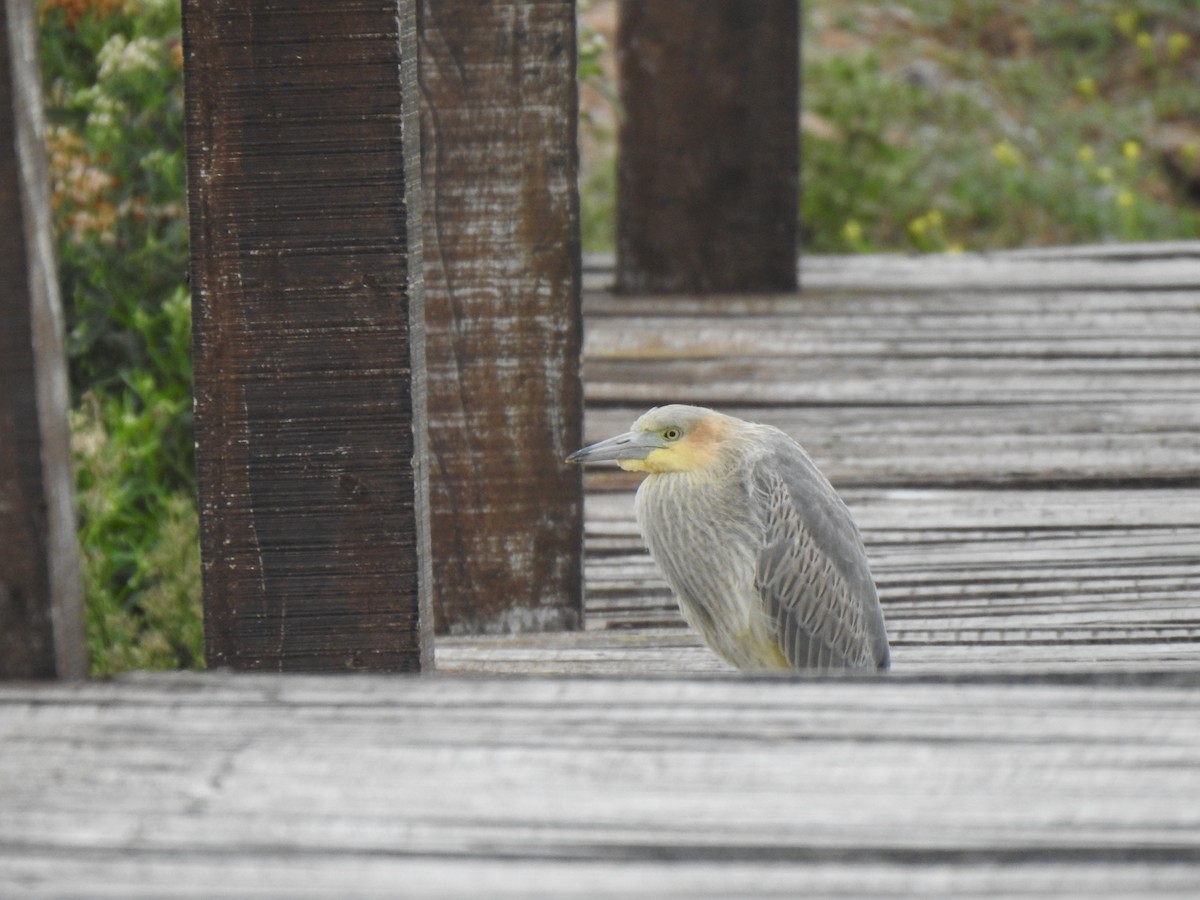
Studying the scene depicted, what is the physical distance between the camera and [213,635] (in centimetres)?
218

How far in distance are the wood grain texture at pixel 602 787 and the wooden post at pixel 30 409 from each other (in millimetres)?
67

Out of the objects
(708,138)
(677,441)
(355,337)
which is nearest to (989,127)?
(708,138)

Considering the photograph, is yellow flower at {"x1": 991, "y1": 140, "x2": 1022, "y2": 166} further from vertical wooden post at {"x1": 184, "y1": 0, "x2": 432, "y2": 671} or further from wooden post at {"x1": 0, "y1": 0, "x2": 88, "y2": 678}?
wooden post at {"x1": 0, "y1": 0, "x2": 88, "y2": 678}

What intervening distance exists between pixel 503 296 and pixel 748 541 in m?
0.60

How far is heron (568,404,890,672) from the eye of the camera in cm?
295

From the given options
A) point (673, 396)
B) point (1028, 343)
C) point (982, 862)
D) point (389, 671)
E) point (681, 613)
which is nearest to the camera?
point (982, 862)

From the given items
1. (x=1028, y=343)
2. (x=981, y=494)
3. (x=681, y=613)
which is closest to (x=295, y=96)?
(x=681, y=613)

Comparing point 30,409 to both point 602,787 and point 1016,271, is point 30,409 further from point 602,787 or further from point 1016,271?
point 1016,271

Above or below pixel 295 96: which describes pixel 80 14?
above

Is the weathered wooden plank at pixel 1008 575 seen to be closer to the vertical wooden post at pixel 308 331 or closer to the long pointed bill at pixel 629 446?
the long pointed bill at pixel 629 446

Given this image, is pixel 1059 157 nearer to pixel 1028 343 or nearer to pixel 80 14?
pixel 1028 343

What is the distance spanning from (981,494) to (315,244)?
2.18m

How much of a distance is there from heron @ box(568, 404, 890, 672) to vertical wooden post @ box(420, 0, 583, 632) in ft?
0.52

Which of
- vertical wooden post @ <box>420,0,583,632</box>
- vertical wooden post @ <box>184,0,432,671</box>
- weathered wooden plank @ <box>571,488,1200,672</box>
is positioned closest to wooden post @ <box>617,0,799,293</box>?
weathered wooden plank @ <box>571,488,1200,672</box>
